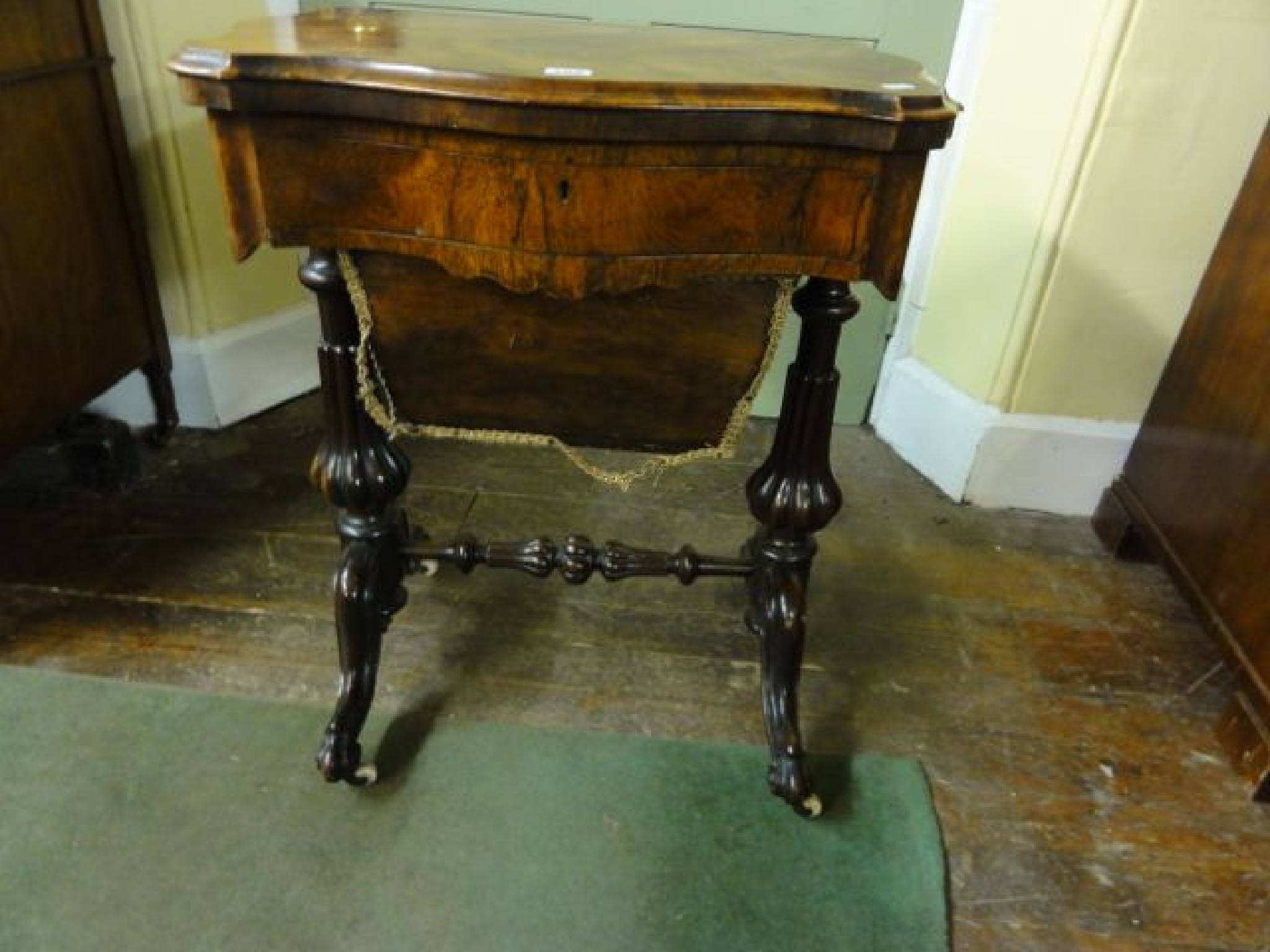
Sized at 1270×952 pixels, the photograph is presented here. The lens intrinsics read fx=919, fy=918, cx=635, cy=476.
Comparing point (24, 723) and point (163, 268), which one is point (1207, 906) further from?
point (163, 268)

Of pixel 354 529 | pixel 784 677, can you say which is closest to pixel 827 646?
pixel 784 677

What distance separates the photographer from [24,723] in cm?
130

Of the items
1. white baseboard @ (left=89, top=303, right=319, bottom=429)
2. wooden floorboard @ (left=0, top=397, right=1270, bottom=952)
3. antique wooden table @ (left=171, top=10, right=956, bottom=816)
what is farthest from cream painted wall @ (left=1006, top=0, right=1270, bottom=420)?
white baseboard @ (left=89, top=303, right=319, bottom=429)

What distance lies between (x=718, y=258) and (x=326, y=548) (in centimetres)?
107

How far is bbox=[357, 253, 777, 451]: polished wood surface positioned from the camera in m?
1.05

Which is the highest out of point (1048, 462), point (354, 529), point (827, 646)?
point (354, 529)

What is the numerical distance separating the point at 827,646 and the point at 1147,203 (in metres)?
0.99

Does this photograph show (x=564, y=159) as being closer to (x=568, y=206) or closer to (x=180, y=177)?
(x=568, y=206)

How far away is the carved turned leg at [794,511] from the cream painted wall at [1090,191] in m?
0.84

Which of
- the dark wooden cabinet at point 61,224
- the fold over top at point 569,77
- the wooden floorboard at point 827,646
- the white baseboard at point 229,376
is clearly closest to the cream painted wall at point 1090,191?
the wooden floorboard at point 827,646

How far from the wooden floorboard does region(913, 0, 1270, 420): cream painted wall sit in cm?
33

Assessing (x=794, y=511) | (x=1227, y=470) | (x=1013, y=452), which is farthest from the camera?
(x=1013, y=452)

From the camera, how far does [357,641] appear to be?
1271 millimetres

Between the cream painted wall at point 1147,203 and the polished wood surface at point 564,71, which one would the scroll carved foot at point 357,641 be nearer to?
the polished wood surface at point 564,71
